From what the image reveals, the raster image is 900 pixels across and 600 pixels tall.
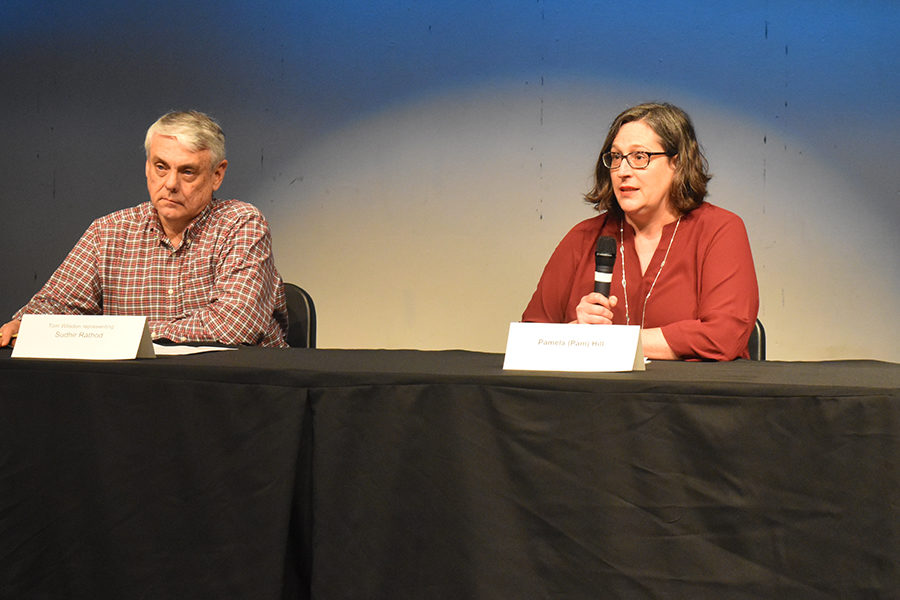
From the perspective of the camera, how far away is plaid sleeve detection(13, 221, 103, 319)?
233cm

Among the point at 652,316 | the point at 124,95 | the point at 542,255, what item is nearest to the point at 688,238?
the point at 652,316

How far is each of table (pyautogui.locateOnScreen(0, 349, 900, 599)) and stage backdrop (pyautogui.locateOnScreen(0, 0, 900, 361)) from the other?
74.9 inches

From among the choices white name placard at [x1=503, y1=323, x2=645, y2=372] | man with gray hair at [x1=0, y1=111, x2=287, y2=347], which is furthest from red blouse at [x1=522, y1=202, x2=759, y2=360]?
man with gray hair at [x1=0, y1=111, x2=287, y2=347]

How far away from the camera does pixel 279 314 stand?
96.5 inches

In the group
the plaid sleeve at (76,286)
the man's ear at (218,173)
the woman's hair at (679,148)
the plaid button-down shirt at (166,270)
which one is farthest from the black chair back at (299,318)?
the woman's hair at (679,148)

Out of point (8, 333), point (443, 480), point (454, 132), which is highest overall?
point (454, 132)

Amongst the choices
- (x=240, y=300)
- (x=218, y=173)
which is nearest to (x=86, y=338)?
(x=240, y=300)

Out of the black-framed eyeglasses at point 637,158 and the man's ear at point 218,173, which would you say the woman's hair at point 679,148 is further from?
the man's ear at point 218,173

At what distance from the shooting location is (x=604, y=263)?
5.53 ft

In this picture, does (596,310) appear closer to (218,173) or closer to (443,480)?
(443,480)

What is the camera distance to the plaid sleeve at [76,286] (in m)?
2.33

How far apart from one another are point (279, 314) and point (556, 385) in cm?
138

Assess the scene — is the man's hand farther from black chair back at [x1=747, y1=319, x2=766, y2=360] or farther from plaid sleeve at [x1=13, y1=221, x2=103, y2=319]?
black chair back at [x1=747, y1=319, x2=766, y2=360]

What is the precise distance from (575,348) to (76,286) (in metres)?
1.61
